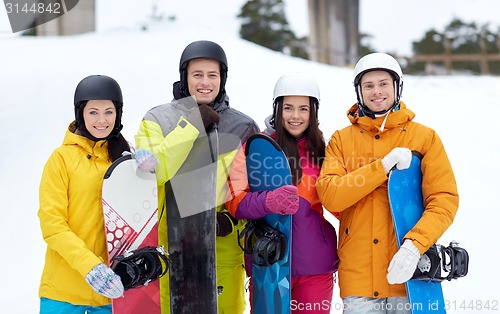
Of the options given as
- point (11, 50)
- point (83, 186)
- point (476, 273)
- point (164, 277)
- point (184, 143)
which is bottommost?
point (476, 273)

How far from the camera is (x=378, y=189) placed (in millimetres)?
3219

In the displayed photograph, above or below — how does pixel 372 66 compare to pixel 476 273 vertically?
above

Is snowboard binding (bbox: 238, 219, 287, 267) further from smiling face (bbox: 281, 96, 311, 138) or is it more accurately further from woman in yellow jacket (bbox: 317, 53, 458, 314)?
smiling face (bbox: 281, 96, 311, 138)

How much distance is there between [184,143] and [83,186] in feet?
1.86

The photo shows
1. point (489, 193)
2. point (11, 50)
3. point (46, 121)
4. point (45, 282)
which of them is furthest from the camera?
point (11, 50)

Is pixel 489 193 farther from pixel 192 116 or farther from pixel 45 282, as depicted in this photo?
pixel 45 282

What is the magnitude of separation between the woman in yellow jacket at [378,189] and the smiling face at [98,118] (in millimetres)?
1186

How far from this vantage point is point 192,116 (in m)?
3.28

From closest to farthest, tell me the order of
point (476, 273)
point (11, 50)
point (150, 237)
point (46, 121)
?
point (150, 237), point (476, 273), point (46, 121), point (11, 50)

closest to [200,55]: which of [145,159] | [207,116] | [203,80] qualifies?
[203,80]

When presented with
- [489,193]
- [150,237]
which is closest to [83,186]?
[150,237]

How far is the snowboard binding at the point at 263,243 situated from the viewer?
10.4 ft

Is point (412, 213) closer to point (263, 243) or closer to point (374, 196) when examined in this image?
point (374, 196)

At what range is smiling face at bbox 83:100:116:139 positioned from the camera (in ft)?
10.5
